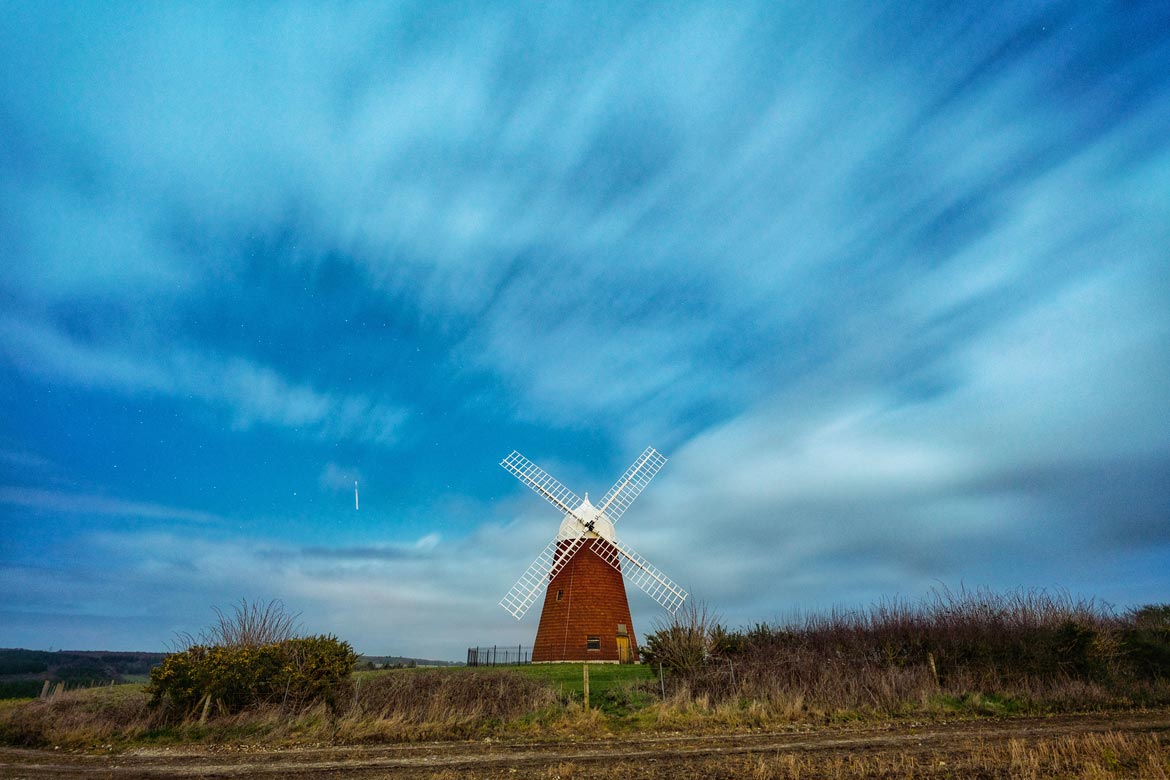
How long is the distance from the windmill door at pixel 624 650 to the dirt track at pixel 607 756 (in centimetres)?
1955

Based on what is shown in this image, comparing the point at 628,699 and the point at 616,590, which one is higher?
the point at 616,590

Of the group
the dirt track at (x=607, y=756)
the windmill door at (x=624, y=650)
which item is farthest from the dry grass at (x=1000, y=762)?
the windmill door at (x=624, y=650)

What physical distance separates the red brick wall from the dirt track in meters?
18.4

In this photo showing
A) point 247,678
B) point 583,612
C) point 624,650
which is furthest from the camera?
point 624,650

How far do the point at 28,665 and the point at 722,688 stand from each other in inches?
2379

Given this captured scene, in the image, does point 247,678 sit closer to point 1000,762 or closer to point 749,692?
point 749,692

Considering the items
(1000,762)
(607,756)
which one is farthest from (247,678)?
(1000,762)

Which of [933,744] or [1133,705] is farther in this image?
[1133,705]

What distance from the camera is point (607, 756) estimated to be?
1295 centimetres

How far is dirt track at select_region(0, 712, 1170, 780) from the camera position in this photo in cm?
1153

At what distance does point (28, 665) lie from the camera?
5362cm

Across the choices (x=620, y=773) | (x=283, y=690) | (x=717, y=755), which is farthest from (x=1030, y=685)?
(x=283, y=690)

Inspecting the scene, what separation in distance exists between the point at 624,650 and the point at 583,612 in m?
3.16

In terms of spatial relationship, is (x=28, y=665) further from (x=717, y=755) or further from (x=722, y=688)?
(x=717, y=755)
